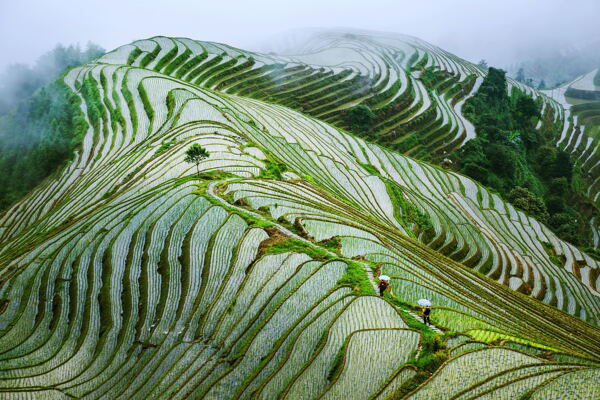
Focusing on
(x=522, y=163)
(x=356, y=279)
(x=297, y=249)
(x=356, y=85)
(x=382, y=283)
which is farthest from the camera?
(x=356, y=85)

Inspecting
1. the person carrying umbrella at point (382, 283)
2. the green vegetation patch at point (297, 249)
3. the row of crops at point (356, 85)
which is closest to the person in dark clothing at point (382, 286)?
the person carrying umbrella at point (382, 283)

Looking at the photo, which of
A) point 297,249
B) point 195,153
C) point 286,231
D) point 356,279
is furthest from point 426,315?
point 195,153

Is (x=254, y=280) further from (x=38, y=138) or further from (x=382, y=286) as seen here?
(x=38, y=138)

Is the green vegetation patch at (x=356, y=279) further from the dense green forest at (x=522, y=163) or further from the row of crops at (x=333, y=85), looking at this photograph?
the row of crops at (x=333, y=85)

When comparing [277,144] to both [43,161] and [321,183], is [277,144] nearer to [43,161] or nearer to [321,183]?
[321,183]

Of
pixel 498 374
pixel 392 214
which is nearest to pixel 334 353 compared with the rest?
pixel 498 374

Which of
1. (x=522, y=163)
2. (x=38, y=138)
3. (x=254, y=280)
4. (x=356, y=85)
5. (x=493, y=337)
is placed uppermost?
(x=38, y=138)
